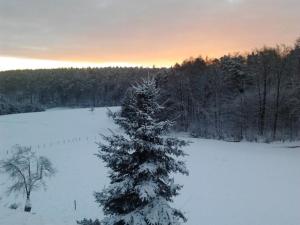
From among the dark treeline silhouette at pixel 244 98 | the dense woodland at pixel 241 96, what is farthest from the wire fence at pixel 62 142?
the dark treeline silhouette at pixel 244 98

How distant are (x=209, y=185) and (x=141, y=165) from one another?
2240 centimetres

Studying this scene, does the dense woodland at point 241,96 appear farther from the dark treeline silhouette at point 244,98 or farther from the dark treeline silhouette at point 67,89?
the dark treeline silhouette at point 67,89

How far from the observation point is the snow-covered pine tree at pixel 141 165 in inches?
456

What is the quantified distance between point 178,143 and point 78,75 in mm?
139149

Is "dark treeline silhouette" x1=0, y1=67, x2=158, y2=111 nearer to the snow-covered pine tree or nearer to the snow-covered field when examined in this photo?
the snow-covered field

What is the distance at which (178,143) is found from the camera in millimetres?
12414

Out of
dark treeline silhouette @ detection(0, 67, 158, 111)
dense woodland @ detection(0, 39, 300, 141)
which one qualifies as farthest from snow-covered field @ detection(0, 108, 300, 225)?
dark treeline silhouette @ detection(0, 67, 158, 111)

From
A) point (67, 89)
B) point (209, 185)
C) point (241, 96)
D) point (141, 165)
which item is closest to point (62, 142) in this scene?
point (209, 185)

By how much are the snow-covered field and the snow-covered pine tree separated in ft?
26.3

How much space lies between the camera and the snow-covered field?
82.1 feet

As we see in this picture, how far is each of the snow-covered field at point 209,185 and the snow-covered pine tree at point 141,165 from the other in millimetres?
8025

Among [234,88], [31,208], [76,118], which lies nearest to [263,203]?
[31,208]

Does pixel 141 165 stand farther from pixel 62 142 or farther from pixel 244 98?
pixel 244 98

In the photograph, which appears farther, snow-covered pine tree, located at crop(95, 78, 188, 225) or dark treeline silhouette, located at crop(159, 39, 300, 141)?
dark treeline silhouette, located at crop(159, 39, 300, 141)
